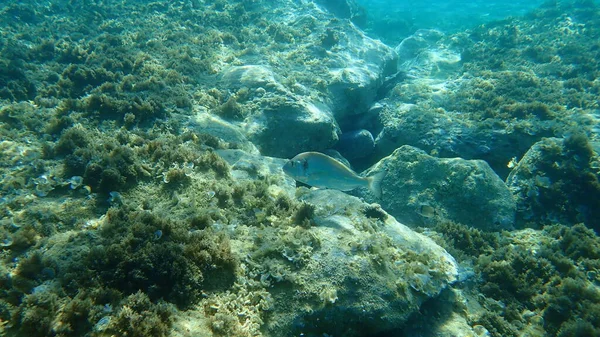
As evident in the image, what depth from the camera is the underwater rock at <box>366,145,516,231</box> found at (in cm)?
723

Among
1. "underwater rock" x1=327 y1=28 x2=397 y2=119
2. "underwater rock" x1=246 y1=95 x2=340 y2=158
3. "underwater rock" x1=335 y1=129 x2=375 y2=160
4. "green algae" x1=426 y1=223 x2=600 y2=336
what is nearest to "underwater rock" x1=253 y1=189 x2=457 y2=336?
"green algae" x1=426 y1=223 x2=600 y2=336

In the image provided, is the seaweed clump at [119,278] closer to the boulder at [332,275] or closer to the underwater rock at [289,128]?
the boulder at [332,275]

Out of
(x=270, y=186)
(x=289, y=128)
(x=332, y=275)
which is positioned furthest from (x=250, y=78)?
(x=332, y=275)

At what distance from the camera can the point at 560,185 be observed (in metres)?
7.21

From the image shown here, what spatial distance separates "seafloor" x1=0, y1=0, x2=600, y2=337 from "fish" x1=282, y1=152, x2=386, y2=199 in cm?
45

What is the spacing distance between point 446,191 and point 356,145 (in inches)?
134

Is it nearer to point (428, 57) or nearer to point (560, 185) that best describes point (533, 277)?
point (560, 185)

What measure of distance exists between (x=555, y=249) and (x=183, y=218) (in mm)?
6857

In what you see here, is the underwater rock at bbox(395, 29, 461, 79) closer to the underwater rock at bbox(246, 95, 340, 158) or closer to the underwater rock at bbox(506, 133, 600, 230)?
the underwater rock at bbox(506, 133, 600, 230)

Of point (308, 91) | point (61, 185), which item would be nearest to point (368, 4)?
point (308, 91)

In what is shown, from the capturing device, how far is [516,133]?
8.94 m

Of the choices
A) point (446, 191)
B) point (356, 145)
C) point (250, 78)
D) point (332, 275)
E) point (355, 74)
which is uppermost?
point (355, 74)

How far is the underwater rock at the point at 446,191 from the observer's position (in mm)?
7234

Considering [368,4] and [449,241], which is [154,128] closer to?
[449,241]
